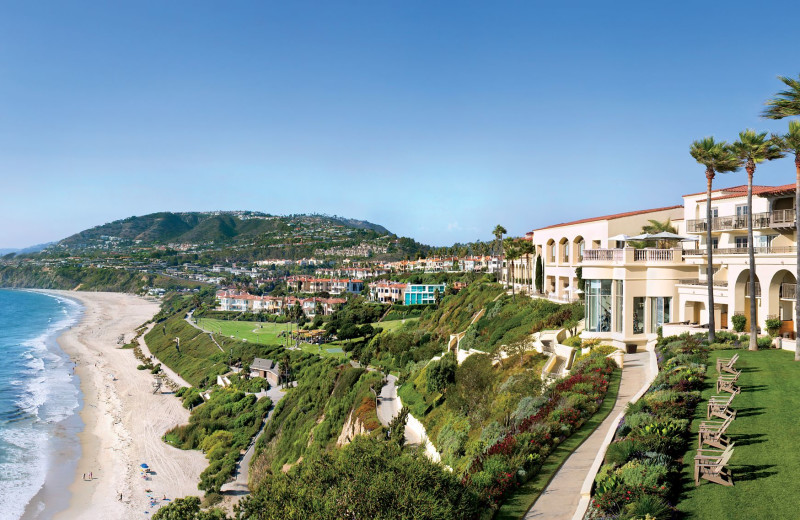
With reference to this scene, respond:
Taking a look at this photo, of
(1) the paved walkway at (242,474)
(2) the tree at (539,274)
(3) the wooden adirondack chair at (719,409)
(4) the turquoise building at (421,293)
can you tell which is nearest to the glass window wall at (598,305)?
(3) the wooden adirondack chair at (719,409)

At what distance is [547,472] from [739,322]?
561 inches

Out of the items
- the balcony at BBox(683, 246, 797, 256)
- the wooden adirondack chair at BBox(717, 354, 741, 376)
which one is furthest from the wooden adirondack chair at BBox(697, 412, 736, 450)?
the balcony at BBox(683, 246, 797, 256)

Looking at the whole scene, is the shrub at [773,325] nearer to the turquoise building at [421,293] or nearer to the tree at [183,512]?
the tree at [183,512]

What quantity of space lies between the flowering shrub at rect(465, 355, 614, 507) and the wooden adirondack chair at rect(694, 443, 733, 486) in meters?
3.27

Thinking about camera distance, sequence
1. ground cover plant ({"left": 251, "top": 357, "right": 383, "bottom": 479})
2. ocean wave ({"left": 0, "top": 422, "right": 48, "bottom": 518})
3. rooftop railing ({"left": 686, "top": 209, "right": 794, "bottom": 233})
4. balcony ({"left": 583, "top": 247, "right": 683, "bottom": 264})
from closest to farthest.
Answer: rooftop railing ({"left": 686, "top": 209, "right": 794, "bottom": 233})
balcony ({"left": 583, "top": 247, "right": 683, "bottom": 264})
ocean wave ({"left": 0, "top": 422, "right": 48, "bottom": 518})
ground cover plant ({"left": 251, "top": 357, "right": 383, "bottom": 479})

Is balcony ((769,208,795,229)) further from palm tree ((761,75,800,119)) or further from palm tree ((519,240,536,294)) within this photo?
palm tree ((519,240,536,294))

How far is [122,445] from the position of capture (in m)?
44.7

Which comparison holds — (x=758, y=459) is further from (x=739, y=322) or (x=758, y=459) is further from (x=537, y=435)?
(x=739, y=322)

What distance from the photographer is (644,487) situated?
9.46 meters

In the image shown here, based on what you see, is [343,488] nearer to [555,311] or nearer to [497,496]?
[497,496]

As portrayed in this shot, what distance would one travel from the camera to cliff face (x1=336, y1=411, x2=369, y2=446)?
30058mm

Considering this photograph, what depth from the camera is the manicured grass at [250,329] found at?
83.0 m

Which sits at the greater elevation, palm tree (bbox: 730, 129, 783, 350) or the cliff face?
palm tree (bbox: 730, 129, 783, 350)

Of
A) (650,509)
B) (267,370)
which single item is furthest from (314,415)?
(650,509)
